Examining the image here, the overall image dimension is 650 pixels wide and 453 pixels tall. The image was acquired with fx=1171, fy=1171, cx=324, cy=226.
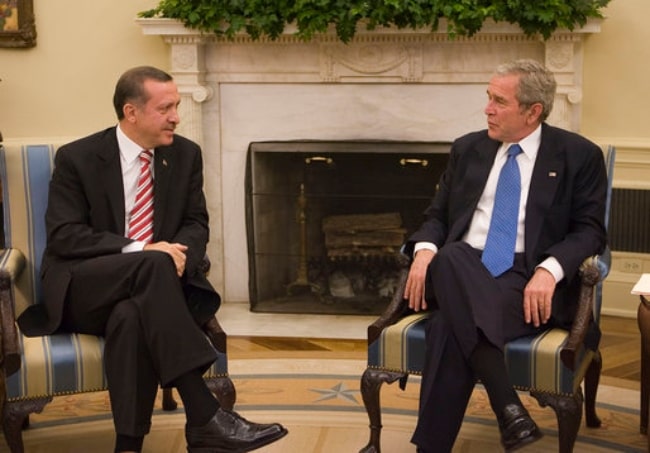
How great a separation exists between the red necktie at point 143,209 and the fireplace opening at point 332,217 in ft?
6.39

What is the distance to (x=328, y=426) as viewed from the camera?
13.5 feet

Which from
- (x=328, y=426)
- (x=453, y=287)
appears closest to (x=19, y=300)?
(x=328, y=426)

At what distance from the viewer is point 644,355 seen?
4.01 metres

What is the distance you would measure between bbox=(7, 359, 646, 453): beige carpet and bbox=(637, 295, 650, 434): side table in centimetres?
7

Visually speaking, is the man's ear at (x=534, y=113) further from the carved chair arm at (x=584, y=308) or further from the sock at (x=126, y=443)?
the sock at (x=126, y=443)

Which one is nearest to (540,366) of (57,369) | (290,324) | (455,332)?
(455,332)

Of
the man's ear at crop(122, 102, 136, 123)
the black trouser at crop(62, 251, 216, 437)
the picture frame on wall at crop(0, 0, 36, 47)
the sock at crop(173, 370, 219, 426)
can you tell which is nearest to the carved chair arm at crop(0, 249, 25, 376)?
A: the black trouser at crop(62, 251, 216, 437)

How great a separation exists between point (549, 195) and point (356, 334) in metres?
1.88

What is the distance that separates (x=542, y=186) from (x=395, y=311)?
62 cm

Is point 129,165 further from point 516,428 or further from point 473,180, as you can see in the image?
point 516,428

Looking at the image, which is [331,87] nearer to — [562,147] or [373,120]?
[373,120]

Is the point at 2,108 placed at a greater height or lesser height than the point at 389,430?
greater

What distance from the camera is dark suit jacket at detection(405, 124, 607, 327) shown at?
3.68 metres

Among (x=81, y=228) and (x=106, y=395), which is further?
(x=106, y=395)
